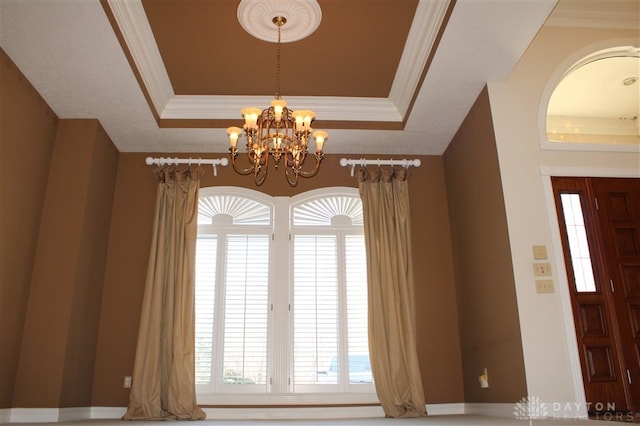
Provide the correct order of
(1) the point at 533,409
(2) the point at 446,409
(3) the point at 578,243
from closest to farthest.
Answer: (1) the point at 533,409, (3) the point at 578,243, (2) the point at 446,409

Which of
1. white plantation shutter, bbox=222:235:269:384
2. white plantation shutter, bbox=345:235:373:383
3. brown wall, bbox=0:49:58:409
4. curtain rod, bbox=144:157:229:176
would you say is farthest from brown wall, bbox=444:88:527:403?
brown wall, bbox=0:49:58:409

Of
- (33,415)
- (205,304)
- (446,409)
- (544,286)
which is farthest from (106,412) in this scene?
(544,286)

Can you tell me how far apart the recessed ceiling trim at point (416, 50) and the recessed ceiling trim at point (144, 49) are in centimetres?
213

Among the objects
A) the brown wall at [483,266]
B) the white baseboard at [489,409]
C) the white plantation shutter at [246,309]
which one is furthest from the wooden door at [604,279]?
the white plantation shutter at [246,309]

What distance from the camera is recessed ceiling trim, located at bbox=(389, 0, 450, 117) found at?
377 centimetres

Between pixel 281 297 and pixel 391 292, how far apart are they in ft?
3.60

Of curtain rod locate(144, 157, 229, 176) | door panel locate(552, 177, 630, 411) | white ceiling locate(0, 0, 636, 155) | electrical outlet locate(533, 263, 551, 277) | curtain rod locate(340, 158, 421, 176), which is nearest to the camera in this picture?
white ceiling locate(0, 0, 636, 155)

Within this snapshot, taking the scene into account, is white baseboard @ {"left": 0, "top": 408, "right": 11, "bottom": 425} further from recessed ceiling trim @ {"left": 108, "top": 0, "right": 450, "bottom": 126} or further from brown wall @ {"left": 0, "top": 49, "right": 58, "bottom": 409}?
recessed ceiling trim @ {"left": 108, "top": 0, "right": 450, "bottom": 126}

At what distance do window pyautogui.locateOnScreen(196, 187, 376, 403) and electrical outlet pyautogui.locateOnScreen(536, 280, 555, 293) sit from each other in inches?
70.1

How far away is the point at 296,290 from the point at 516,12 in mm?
3143

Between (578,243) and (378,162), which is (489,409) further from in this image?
(378,162)

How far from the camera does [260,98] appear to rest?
5043mm

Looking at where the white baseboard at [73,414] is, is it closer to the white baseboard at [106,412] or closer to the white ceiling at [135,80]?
the white baseboard at [106,412]

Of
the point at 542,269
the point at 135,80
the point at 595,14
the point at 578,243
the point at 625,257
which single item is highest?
the point at 595,14
